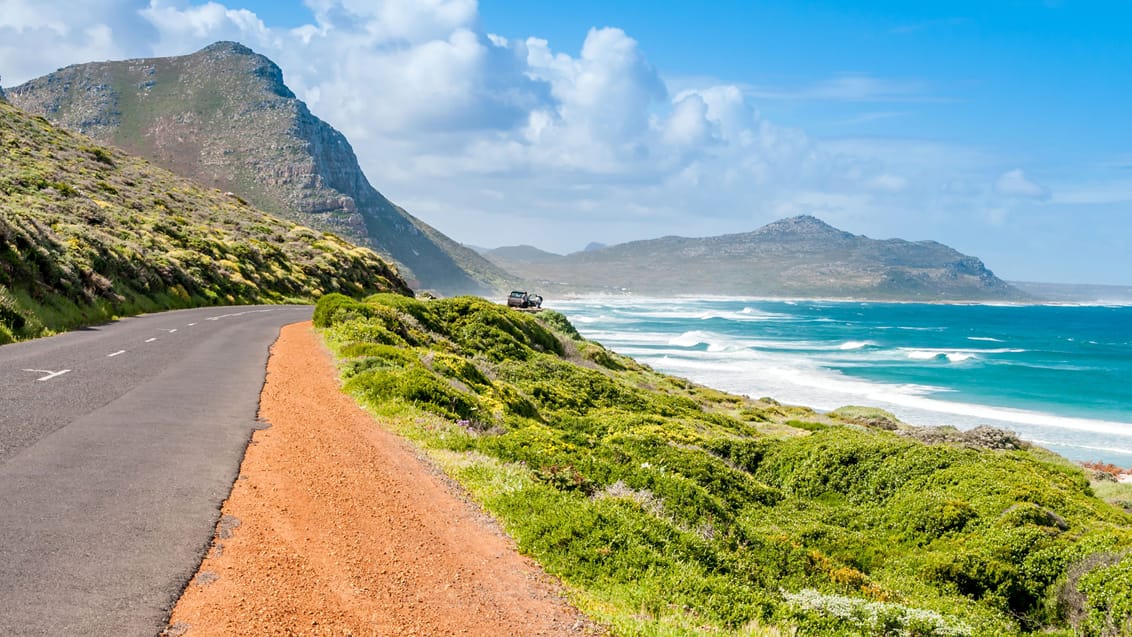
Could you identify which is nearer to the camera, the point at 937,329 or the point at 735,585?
the point at 735,585

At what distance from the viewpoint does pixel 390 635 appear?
5.39m

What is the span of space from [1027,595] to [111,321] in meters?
28.3

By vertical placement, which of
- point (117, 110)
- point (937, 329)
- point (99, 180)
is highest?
point (117, 110)

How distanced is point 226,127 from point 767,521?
543 ft

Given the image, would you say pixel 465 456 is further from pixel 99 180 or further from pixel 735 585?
pixel 99 180

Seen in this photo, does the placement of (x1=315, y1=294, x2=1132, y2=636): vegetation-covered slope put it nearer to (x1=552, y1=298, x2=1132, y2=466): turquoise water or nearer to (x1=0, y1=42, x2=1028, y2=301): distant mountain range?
(x1=552, y1=298, x2=1132, y2=466): turquoise water

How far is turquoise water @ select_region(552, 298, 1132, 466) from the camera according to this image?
1671 inches

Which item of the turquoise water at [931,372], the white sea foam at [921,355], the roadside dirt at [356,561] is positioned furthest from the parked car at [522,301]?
the white sea foam at [921,355]

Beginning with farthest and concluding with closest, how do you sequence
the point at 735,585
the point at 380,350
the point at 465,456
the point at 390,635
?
the point at 380,350 < the point at 465,456 < the point at 735,585 < the point at 390,635

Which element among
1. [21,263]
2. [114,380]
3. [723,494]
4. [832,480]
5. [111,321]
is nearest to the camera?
[723,494]

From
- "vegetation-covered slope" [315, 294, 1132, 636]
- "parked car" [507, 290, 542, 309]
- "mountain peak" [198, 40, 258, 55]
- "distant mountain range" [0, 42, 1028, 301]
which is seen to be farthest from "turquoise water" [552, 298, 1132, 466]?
"mountain peak" [198, 40, 258, 55]

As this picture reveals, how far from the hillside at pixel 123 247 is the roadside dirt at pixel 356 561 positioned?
14.2 m

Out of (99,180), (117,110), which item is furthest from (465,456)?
(117,110)

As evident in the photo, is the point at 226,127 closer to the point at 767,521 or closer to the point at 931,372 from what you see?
the point at 931,372
